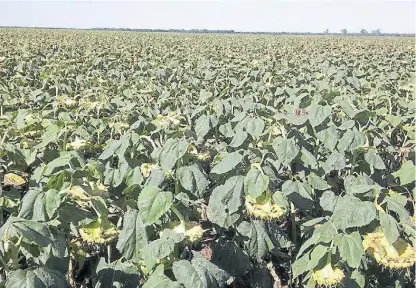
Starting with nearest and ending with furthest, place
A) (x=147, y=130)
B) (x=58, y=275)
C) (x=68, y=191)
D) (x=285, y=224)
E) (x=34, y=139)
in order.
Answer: (x=58, y=275) → (x=68, y=191) → (x=147, y=130) → (x=34, y=139) → (x=285, y=224)

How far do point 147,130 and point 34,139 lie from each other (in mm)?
961

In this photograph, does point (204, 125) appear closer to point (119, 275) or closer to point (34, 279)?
point (119, 275)

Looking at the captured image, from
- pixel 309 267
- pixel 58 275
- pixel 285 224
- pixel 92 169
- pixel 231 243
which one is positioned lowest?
pixel 285 224

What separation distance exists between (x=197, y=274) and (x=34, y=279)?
2.08ft

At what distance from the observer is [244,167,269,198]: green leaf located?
7.46 ft

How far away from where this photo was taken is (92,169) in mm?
2504

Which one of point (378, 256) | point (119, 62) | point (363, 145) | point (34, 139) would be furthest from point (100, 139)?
point (119, 62)

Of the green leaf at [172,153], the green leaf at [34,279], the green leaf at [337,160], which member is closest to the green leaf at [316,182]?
the green leaf at [337,160]

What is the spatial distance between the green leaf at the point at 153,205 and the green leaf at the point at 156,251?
0.35ft

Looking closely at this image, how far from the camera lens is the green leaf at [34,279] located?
1660 mm

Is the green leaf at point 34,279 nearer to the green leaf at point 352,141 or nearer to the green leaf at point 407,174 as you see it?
the green leaf at point 352,141

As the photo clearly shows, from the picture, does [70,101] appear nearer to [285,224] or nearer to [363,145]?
[285,224]

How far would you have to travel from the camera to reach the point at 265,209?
7.80 feet

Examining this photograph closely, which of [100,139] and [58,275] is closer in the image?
[58,275]
